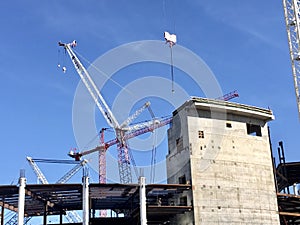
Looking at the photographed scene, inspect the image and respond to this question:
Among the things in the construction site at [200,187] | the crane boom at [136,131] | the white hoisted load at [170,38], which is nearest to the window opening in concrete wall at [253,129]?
the construction site at [200,187]

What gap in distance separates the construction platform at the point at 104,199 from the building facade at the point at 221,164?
7.80 ft

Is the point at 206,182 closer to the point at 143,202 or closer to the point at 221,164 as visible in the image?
the point at 221,164

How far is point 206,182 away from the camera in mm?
62625

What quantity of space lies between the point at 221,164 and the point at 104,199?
1667 cm

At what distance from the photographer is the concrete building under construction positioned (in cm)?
6119

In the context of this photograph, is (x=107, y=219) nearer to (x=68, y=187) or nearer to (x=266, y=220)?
(x=68, y=187)

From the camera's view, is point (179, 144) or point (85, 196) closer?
point (85, 196)

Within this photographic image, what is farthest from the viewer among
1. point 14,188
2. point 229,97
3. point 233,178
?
point 229,97

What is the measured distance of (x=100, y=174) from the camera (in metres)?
135

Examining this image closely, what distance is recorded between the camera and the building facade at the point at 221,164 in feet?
204

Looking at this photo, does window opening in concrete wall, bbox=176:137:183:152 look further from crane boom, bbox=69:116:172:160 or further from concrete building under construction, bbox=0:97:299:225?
crane boom, bbox=69:116:172:160

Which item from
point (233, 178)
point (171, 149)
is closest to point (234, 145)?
point (233, 178)

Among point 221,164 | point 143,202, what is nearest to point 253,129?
point 221,164

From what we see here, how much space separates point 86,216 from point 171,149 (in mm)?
18202
